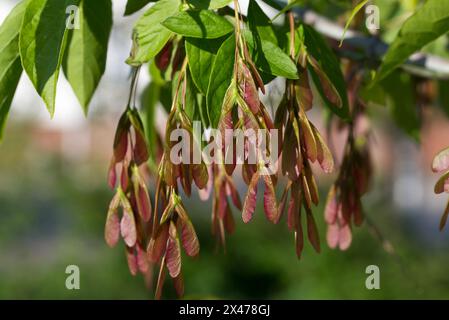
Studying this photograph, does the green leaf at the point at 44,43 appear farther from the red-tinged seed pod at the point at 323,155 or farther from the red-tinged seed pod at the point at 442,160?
the red-tinged seed pod at the point at 442,160

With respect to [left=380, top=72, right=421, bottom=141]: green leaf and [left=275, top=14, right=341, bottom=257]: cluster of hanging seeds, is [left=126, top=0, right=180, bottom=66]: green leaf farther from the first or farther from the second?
[left=380, top=72, right=421, bottom=141]: green leaf

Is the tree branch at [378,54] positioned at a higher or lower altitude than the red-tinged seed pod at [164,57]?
higher

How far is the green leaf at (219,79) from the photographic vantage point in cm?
63

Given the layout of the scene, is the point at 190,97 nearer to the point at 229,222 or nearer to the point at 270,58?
the point at 270,58

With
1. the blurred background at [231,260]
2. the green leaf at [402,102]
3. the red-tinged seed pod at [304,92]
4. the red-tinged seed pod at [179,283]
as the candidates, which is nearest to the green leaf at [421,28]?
the red-tinged seed pod at [304,92]

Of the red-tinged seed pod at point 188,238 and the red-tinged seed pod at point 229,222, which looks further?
the red-tinged seed pod at point 229,222

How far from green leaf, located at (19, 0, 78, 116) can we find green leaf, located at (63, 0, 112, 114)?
0.35 feet

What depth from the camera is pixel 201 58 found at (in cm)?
65

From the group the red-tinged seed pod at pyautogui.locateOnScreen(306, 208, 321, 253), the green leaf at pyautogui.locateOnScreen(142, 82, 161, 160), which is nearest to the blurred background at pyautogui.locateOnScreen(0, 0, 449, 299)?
the green leaf at pyautogui.locateOnScreen(142, 82, 161, 160)

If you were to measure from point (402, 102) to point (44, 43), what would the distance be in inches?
28.4

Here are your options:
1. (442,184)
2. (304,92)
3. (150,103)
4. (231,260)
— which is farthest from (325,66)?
(231,260)

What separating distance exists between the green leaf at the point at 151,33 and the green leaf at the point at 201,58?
3cm

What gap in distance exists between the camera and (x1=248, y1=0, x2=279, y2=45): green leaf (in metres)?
0.69

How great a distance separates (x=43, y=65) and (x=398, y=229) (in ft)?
16.3
